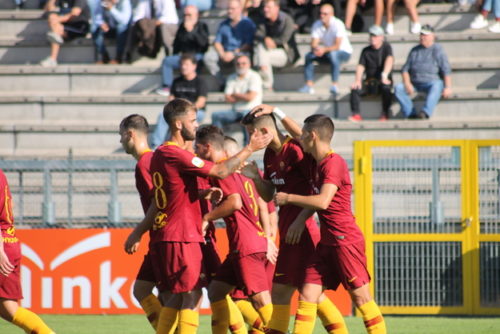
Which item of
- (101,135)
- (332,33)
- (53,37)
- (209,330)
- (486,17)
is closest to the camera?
(209,330)

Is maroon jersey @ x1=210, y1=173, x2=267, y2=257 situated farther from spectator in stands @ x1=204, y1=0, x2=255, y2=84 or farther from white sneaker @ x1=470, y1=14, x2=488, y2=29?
white sneaker @ x1=470, y1=14, x2=488, y2=29

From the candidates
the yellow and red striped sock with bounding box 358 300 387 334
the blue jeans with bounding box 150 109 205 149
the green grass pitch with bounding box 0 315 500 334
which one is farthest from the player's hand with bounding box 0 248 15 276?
the blue jeans with bounding box 150 109 205 149

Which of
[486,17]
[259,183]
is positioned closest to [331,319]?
[259,183]

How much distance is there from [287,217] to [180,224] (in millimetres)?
1156

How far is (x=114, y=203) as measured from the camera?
1234 cm

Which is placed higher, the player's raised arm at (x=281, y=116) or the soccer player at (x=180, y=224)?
the player's raised arm at (x=281, y=116)

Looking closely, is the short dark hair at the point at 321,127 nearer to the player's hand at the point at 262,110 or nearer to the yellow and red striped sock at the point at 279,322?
the player's hand at the point at 262,110

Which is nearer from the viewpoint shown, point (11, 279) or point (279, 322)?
point (279, 322)

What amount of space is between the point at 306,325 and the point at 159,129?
8.01 meters

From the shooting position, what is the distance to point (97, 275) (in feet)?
40.2

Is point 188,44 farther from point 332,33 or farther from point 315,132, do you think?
point 315,132

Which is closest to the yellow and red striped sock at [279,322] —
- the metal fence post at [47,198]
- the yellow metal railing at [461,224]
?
the yellow metal railing at [461,224]

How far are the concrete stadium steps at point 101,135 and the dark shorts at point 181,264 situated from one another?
27.1 ft

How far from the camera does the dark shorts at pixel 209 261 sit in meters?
8.27
